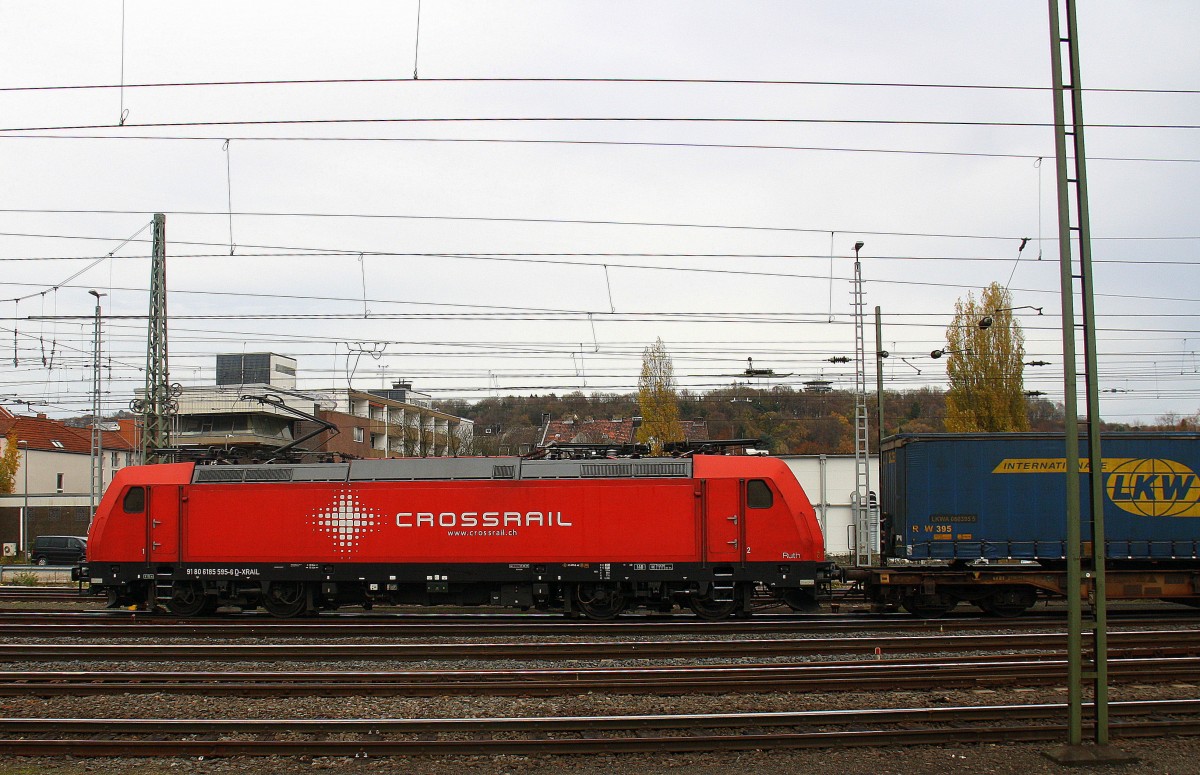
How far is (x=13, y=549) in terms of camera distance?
39.1 meters

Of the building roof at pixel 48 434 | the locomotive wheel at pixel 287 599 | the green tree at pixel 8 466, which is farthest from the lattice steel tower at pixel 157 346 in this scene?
the building roof at pixel 48 434

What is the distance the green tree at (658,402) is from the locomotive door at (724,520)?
26732 mm

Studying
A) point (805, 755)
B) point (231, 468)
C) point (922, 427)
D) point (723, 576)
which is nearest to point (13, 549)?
point (231, 468)

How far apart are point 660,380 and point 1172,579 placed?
29.1m

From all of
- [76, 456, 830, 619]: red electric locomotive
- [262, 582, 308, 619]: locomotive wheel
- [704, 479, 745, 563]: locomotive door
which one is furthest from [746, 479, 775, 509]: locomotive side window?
[262, 582, 308, 619]: locomotive wheel

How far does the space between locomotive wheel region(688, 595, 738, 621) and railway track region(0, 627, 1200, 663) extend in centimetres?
269

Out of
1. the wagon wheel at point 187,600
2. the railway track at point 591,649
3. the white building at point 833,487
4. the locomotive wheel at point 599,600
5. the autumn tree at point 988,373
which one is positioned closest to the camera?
the railway track at point 591,649

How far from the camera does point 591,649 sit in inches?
515

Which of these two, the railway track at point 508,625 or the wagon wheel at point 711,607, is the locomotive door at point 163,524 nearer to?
the railway track at point 508,625

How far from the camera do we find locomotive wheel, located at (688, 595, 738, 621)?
16.7 m

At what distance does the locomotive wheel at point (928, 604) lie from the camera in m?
17.3

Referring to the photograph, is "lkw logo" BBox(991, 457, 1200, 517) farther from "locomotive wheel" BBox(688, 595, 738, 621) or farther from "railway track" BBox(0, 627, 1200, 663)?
"locomotive wheel" BBox(688, 595, 738, 621)

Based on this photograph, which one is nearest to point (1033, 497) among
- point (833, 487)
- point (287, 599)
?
point (287, 599)

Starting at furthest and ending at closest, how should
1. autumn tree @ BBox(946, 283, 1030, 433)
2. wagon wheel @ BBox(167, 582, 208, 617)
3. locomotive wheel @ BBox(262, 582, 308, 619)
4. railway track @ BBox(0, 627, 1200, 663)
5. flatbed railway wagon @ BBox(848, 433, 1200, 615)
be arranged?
autumn tree @ BBox(946, 283, 1030, 433) → wagon wheel @ BBox(167, 582, 208, 617) → locomotive wheel @ BBox(262, 582, 308, 619) → flatbed railway wagon @ BBox(848, 433, 1200, 615) → railway track @ BBox(0, 627, 1200, 663)
